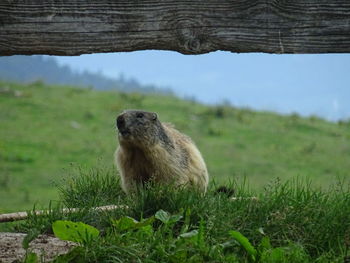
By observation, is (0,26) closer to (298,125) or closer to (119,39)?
(119,39)

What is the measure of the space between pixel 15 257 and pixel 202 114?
14.2 metres

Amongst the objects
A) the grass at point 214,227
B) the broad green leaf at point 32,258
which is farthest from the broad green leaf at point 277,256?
the broad green leaf at point 32,258

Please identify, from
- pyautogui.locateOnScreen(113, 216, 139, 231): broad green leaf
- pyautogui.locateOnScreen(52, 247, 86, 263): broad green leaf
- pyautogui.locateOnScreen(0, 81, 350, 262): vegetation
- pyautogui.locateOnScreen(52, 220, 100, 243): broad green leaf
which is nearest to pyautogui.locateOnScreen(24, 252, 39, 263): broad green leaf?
pyautogui.locateOnScreen(0, 81, 350, 262): vegetation

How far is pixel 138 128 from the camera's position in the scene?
7.01 m

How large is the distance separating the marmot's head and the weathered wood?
7.47 feet

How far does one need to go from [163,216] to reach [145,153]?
201cm

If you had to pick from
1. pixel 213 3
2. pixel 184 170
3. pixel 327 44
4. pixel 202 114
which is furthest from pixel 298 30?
pixel 202 114

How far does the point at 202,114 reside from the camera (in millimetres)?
18766

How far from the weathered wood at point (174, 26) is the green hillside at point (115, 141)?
8.81m

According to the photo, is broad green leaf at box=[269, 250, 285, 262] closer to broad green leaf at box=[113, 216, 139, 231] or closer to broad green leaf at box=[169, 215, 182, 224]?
broad green leaf at box=[169, 215, 182, 224]

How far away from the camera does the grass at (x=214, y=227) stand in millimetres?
4684

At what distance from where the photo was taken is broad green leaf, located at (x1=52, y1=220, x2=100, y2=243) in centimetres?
475

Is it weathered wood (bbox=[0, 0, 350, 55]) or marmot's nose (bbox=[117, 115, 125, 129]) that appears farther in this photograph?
marmot's nose (bbox=[117, 115, 125, 129])

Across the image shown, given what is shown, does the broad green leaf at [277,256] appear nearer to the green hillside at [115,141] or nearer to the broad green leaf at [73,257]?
the broad green leaf at [73,257]
